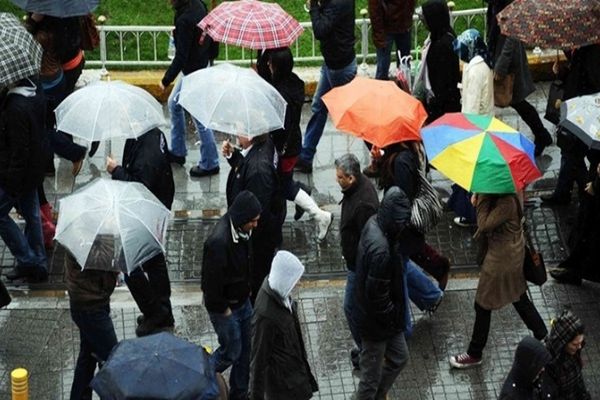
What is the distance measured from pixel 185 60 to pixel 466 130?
Answer: 143 inches

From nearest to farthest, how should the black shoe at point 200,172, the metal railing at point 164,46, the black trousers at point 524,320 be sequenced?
the black trousers at point 524,320
the black shoe at point 200,172
the metal railing at point 164,46

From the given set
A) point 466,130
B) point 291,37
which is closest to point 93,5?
point 291,37

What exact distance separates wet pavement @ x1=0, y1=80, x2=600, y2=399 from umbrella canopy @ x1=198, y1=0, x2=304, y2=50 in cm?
163

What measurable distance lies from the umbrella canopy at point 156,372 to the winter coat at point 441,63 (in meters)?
5.16

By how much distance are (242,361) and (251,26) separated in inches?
136

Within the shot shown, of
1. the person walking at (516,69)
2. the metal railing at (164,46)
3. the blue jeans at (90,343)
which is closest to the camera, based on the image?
the blue jeans at (90,343)

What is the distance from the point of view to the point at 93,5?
43.1 feet

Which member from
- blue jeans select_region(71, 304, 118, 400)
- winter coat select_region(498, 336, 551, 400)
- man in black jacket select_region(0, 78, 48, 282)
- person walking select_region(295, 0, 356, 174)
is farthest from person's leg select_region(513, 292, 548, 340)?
man in black jacket select_region(0, 78, 48, 282)

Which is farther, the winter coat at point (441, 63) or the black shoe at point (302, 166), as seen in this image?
the black shoe at point (302, 166)

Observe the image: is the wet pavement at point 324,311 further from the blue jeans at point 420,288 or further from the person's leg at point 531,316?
the person's leg at point 531,316

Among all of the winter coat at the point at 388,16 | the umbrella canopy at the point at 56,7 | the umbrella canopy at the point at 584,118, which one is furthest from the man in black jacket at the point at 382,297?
the winter coat at the point at 388,16

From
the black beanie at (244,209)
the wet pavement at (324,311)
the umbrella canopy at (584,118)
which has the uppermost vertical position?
the umbrella canopy at (584,118)

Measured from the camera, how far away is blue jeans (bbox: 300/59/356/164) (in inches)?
543

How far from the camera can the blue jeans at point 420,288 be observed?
11.4 meters
